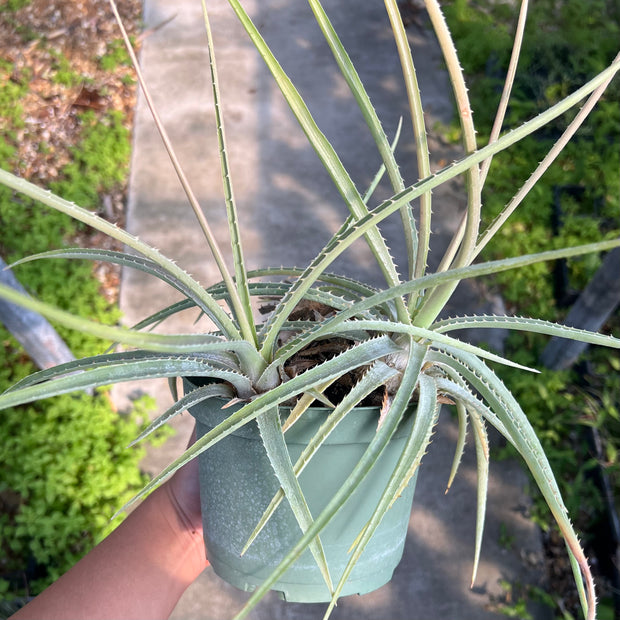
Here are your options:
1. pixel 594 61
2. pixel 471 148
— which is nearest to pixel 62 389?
pixel 471 148

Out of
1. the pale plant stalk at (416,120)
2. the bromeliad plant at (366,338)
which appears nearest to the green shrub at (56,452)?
the bromeliad plant at (366,338)

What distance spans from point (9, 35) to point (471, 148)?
3012mm

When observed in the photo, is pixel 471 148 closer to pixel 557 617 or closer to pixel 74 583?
pixel 74 583

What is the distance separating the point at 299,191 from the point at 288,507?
198 cm

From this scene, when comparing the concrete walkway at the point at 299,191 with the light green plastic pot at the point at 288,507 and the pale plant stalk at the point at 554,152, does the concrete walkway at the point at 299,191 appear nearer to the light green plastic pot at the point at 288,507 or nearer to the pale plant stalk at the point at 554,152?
the light green plastic pot at the point at 288,507

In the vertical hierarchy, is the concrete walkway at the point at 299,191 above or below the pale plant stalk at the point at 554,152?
below

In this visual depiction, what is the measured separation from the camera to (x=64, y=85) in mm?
2617

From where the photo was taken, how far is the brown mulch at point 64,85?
2.38 m

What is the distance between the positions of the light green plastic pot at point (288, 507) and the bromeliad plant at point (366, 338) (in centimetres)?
4

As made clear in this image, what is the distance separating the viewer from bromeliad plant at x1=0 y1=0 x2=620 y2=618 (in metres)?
0.49

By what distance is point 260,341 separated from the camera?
64cm

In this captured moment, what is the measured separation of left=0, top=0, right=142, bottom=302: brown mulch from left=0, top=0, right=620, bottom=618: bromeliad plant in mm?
1679

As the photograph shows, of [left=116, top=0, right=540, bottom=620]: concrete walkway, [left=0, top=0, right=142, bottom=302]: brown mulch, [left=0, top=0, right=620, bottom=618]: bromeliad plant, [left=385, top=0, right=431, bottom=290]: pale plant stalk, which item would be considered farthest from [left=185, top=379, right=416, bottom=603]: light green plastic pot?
[left=0, top=0, right=142, bottom=302]: brown mulch

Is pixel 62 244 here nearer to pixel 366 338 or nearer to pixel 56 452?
pixel 56 452
